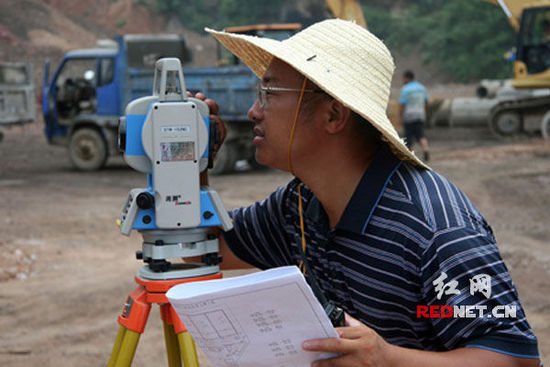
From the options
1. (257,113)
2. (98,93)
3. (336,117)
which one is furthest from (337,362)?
(98,93)


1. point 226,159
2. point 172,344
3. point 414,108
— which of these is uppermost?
point 414,108

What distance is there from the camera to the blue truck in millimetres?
11477

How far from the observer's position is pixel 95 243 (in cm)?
665

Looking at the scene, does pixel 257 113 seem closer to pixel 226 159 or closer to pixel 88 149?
pixel 226 159

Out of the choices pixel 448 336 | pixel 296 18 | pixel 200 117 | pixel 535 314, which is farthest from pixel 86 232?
pixel 296 18

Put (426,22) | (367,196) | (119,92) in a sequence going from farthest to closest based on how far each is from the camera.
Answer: (426,22), (119,92), (367,196)

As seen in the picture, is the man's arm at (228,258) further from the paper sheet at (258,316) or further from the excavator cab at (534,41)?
the excavator cab at (534,41)

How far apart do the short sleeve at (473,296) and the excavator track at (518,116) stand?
14758 millimetres

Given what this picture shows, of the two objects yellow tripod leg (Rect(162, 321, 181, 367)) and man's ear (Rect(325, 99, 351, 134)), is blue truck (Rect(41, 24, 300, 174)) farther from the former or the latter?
man's ear (Rect(325, 99, 351, 134))

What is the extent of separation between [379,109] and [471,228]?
1.41 ft

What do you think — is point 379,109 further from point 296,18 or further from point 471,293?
point 296,18

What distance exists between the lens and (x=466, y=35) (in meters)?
37.3

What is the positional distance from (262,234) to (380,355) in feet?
2.90

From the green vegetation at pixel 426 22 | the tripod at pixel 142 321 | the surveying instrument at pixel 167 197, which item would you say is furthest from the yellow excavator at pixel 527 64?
the green vegetation at pixel 426 22
